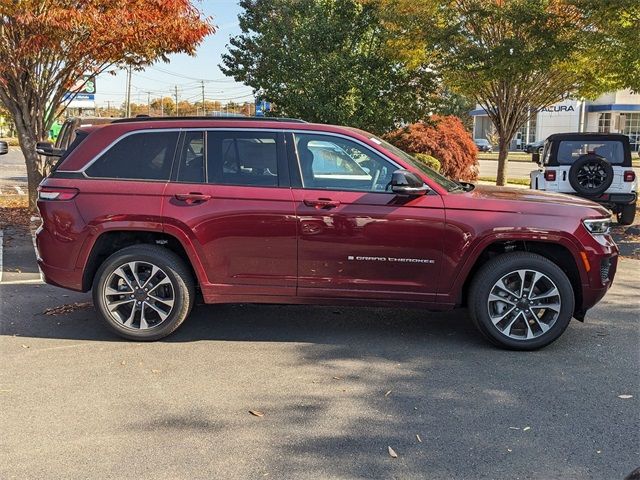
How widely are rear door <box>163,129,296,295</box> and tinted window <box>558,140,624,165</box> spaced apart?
26.2 feet

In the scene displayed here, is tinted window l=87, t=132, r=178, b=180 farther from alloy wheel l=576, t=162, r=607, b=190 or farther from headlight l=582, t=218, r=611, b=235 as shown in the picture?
alloy wheel l=576, t=162, r=607, b=190

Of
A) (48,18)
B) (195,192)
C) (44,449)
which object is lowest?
(44,449)

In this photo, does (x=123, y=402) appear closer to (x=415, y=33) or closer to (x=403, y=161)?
(x=403, y=161)

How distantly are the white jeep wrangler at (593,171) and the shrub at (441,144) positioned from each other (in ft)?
14.5

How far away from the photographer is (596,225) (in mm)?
5066

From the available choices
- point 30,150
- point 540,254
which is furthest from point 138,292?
point 30,150

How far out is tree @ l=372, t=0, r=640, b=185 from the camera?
10.5 m

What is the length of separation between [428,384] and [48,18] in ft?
24.9

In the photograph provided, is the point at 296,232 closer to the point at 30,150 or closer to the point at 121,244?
the point at 121,244

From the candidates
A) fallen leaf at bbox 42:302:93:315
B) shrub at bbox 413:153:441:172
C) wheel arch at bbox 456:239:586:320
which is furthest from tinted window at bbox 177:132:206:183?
shrub at bbox 413:153:441:172


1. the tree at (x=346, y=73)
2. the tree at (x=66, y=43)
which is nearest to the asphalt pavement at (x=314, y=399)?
the tree at (x=66, y=43)

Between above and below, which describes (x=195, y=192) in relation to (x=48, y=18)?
below

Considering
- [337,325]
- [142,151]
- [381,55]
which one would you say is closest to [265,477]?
[337,325]

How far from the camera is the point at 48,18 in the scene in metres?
8.78
